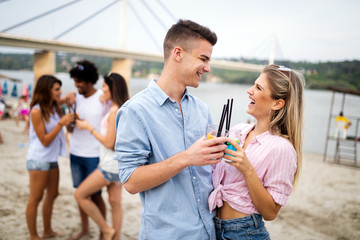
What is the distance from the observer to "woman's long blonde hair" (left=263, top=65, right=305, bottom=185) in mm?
1420

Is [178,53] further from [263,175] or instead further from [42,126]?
[42,126]

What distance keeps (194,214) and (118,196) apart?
164cm

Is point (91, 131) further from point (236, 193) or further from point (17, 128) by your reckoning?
point (17, 128)

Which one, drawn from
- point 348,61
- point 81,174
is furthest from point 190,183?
point 348,61

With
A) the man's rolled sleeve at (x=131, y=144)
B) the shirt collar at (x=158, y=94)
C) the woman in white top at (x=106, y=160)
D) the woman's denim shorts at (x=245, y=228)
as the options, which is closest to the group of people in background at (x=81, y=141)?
the woman in white top at (x=106, y=160)

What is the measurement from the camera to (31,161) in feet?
8.59

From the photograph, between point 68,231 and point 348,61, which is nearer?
point 68,231

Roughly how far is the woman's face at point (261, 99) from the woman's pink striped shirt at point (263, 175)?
0.42ft

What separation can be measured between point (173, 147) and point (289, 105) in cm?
68

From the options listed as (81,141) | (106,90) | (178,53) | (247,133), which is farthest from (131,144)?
(81,141)

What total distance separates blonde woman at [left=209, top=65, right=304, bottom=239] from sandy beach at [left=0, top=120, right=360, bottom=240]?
219cm

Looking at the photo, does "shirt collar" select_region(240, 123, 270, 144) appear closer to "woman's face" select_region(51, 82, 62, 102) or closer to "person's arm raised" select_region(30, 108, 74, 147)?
"person's arm raised" select_region(30, 108, 74, 147)

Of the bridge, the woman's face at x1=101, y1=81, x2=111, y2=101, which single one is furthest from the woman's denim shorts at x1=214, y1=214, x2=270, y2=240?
the bridge

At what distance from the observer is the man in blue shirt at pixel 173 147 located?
3.86 ft
